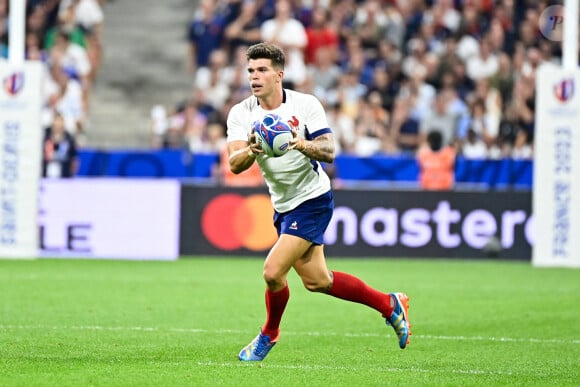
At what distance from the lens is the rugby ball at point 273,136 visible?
8250mm

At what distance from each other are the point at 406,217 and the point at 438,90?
5340 mm

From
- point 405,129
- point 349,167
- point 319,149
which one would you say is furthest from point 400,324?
point 405,129


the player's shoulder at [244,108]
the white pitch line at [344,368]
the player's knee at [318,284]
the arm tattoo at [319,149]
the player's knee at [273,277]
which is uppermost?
the player's shoulder at [244,108]

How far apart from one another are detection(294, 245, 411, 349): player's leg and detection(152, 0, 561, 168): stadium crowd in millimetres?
12403

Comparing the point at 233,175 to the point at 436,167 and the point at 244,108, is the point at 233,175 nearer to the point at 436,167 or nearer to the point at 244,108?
the point at 436,167

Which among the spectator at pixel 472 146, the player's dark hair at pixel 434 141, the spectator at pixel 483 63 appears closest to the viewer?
the player's dark hair at pixel 434 141

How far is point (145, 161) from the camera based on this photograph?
71.6ft

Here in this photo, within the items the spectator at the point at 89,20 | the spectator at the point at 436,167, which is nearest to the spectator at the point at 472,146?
the spectator at the point at 436,167

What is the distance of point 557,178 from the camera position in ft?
58.3

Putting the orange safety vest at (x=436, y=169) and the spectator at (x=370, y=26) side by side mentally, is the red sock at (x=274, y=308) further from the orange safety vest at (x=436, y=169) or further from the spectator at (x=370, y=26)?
the spectator at (x=370, y=26)

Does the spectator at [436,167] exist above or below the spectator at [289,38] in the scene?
below

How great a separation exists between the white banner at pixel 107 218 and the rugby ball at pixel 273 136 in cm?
1042

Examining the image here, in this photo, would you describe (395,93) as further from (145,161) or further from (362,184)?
(145,161)

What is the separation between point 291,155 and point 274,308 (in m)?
1.11
